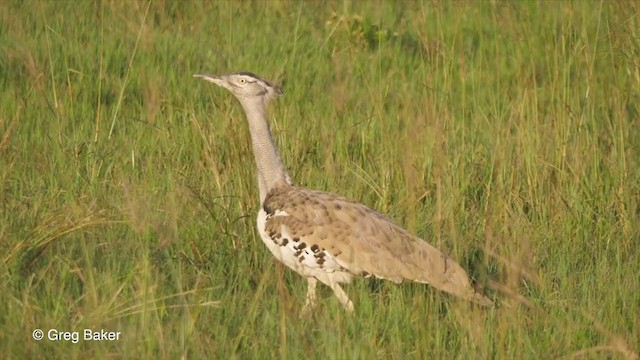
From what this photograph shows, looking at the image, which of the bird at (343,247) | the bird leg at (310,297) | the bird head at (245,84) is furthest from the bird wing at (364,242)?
the bird head at (245,84)

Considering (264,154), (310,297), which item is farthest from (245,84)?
(310,297)

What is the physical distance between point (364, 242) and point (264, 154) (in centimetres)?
62

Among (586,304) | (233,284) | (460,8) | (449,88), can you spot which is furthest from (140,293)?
(460,8)

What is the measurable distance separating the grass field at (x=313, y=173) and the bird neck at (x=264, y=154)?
0.21m

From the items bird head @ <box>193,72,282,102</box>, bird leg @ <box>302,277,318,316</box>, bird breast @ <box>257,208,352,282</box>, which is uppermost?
bird head @ <box>193,72,282,102</box>

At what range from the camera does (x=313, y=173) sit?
216 inches

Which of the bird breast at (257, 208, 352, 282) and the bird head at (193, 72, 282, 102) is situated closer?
the bird breast at (257, 208, 352, 282)

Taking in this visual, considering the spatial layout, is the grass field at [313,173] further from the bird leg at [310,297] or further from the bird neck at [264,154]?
the bird neck at [264,154]

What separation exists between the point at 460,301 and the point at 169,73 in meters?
2.70

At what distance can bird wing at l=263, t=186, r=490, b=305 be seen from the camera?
428 cm

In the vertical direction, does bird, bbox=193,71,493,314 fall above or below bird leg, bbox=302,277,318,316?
above

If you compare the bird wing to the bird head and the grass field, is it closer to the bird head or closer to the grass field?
the grass field

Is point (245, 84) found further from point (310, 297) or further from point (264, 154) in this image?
point (310, 297)

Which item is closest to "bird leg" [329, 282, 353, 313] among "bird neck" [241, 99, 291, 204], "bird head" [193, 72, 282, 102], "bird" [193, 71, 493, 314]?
"bird" [193, 71, 493, 314]
